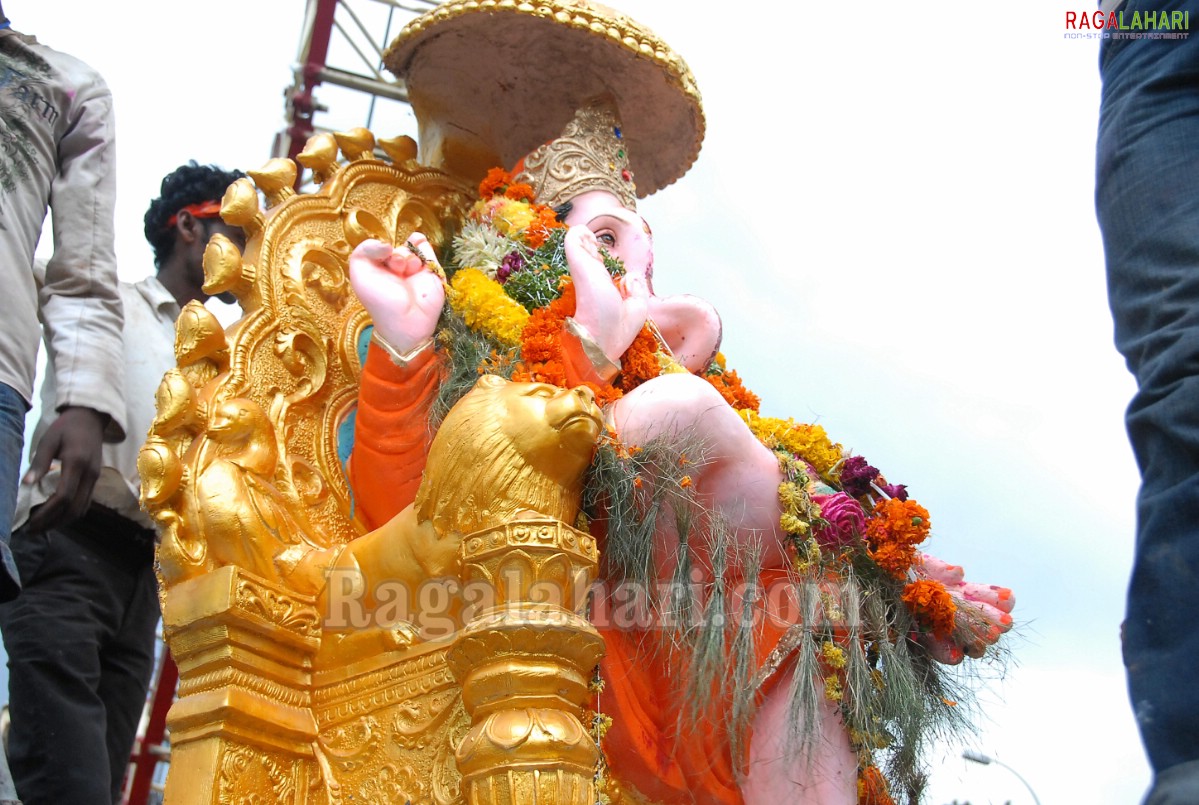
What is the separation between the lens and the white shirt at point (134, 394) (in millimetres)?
2316

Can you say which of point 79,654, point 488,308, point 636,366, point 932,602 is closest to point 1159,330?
point 932,602

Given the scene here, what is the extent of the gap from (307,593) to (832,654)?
→ 102 centimetres

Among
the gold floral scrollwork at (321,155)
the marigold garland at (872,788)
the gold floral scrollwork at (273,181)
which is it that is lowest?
the marigold garland at (872,788)

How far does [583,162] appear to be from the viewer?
272cm

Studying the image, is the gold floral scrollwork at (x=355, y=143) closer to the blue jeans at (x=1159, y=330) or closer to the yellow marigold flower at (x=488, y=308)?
the yellow marigold flower at (x=488, y=308)

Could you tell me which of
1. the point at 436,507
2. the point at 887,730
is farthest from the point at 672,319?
the point at 887,730

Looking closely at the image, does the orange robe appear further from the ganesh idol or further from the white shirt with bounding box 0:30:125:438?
the white shirt with bounding box 0:30:125:438

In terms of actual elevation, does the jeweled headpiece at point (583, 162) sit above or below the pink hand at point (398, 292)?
above

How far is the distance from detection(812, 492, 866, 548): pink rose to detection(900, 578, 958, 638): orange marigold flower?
5.8 inches

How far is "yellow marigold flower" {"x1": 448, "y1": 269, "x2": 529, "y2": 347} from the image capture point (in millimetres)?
2293

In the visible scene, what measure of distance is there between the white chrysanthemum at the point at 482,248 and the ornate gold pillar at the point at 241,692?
0.86 meters

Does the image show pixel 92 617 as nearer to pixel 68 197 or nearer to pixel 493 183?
pixel 68 197

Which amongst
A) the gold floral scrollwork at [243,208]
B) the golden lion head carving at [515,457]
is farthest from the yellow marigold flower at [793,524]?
the gold floral scrollwork at [243,208]

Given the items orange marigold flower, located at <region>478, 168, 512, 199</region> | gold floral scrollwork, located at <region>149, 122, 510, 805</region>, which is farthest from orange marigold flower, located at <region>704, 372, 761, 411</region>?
gold floral scrollwork, located at <region>149, 122, 510, 805</region>
